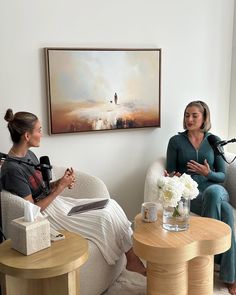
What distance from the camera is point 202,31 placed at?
3.38 metres

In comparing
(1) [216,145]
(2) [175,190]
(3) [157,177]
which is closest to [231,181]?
(1) [216,145]

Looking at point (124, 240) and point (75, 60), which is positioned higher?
point (75, 60)

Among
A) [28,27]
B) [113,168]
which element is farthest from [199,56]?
[28,27]

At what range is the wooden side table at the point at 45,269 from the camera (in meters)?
1.67

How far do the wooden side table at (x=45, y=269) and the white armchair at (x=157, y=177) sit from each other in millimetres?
1041

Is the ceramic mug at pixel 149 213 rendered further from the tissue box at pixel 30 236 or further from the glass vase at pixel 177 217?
the tissue box at pixel 30 236

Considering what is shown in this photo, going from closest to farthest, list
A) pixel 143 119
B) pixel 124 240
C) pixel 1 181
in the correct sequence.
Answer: pixel 1 181 → pixel 124 240 → pixel 143 119

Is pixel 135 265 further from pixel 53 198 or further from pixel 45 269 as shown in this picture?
pixel 45 269

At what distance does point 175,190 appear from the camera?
2.07 m

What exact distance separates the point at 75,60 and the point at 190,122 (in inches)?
39.3

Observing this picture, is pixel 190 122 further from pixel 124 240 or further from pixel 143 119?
pixel 124 240

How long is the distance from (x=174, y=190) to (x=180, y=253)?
33cm

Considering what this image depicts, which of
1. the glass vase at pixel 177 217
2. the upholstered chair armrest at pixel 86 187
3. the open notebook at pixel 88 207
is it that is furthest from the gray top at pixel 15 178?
the glass vase at pixel 177 217

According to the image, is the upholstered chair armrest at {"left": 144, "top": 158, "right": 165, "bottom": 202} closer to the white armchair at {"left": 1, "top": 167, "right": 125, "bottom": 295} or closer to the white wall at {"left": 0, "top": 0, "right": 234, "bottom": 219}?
the white wall at {"left": 0, "top": 0, "right": 234, "bottom": 219}
